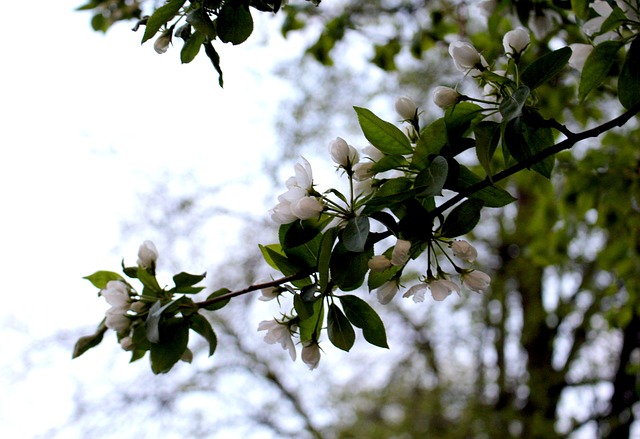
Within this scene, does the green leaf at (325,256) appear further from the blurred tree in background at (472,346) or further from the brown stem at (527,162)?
the blurred tree in background at (472,346)

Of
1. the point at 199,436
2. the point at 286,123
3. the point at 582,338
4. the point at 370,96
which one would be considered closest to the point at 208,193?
the point at 286,123

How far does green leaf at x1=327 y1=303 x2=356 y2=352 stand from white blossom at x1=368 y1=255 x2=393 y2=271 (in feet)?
0.38

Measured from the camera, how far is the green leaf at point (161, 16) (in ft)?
2.77

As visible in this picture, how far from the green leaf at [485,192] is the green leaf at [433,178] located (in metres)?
0.06

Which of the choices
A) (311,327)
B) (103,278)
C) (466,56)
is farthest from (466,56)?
(103,278)

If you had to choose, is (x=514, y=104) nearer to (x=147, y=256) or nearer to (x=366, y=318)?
(x=366, y=318)

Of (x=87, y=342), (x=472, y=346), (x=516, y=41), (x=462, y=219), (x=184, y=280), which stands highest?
(x=516, y=41)

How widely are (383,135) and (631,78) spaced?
1.12 ft

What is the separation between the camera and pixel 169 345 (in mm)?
998

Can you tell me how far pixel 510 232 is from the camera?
4934mm

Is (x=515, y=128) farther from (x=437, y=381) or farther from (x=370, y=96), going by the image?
(x=437, y=381)

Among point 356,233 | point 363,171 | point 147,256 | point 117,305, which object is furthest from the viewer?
point 147,256

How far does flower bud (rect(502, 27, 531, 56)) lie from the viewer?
0.90 metres

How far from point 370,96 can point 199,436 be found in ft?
7.83
